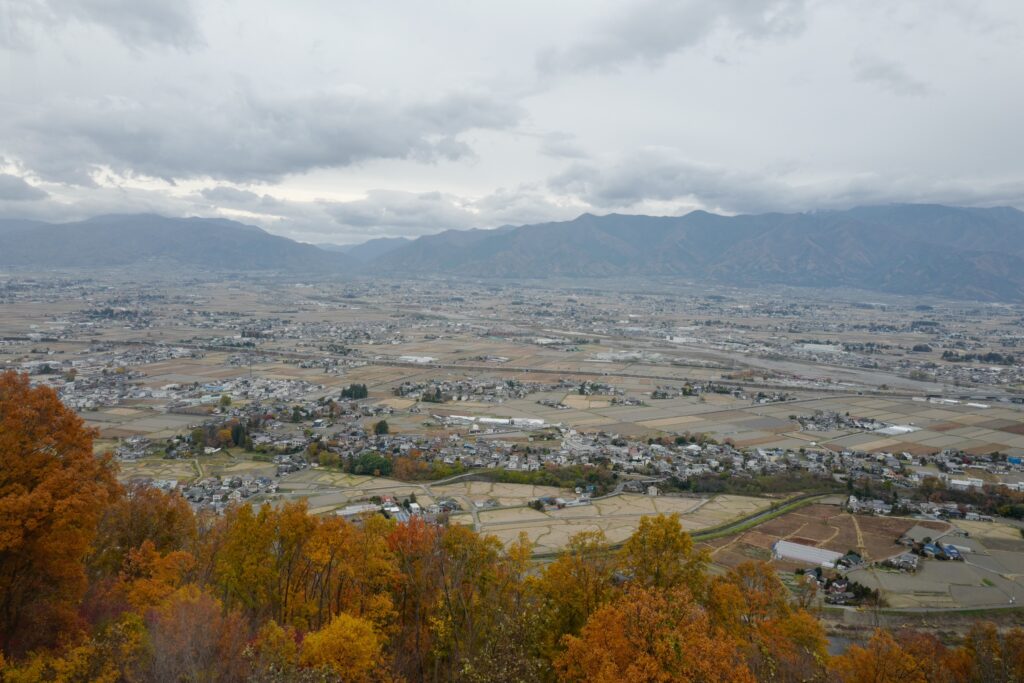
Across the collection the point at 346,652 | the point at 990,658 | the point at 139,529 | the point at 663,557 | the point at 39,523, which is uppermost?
the point at 39,523

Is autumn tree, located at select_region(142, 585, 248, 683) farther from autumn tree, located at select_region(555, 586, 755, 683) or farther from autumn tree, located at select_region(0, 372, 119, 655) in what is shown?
autumn tree, located at select_region(555, 586, 755, 683)

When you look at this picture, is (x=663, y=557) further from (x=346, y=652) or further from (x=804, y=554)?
(x=804, y=554)

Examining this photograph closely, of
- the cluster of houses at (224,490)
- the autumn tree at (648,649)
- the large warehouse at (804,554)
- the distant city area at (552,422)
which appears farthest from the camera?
the distant city area at (552,422)

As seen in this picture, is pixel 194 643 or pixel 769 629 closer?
pixel 194 643

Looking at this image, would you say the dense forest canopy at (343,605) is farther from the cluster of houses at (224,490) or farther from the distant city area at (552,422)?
the cluster of houses at (224,490)

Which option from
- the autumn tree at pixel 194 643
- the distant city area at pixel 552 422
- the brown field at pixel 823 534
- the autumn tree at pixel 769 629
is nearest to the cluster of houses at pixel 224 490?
the distant city area at pixel 552 422

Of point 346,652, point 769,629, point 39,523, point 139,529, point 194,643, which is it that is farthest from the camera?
point 139,529

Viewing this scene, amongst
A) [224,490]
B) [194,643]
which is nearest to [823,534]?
[194,643]
